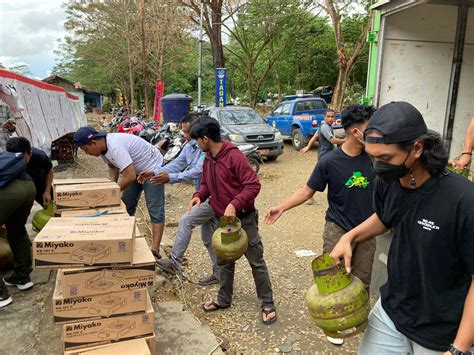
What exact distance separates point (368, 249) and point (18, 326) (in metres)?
3.13

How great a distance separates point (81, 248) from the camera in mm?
2570

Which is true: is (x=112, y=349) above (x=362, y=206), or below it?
below

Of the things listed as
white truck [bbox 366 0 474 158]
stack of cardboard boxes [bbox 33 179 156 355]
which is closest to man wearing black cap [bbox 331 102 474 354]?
stack of cardboard boxes [bbox 33 179 156 355]

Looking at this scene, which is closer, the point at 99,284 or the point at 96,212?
the point at 99,284

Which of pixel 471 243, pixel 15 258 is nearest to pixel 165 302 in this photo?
pixel 15 258

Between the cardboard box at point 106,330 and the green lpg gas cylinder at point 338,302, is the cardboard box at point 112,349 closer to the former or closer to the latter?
the cardboard box at point 106,330

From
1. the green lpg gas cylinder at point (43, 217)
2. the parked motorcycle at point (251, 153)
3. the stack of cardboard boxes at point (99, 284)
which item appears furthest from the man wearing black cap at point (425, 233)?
the parked motorcycle at point (251, 153)

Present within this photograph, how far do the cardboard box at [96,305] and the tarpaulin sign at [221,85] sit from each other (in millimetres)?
12340

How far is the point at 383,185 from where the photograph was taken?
185 centimetres

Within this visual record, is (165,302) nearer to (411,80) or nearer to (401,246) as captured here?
(401,246)

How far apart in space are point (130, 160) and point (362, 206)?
254 centimetres

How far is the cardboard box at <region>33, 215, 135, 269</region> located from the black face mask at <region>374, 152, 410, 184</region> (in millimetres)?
1751

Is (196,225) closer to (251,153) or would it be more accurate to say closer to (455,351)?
(455,351)

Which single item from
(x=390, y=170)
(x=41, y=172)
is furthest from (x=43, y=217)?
(x=390, y=170)
